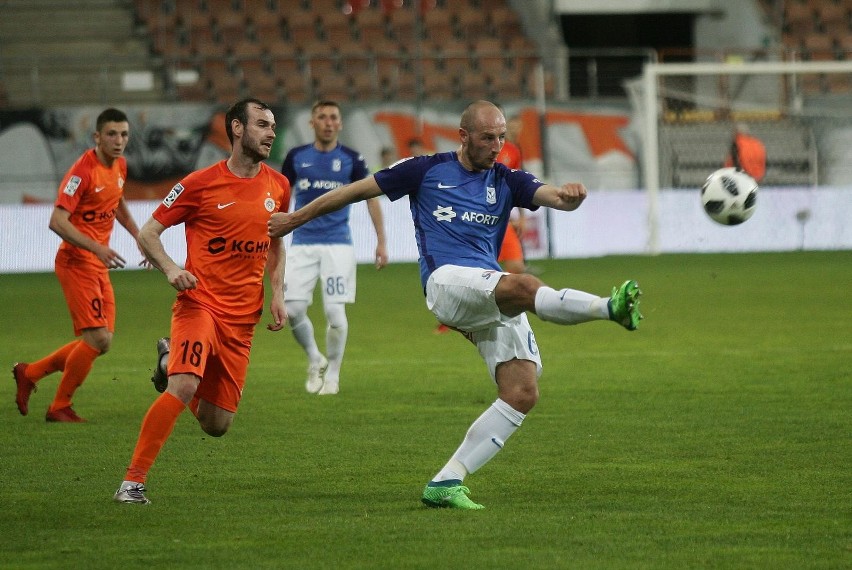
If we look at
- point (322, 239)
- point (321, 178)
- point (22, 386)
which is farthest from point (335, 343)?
point (22, 386)

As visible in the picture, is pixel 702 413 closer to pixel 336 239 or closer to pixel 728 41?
pixel 336 239

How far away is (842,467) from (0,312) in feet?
42.5

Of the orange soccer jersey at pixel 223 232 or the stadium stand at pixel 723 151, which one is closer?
the orange soccer jersey at pixel 223 232

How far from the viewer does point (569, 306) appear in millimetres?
5520

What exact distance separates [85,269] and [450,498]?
4.29m

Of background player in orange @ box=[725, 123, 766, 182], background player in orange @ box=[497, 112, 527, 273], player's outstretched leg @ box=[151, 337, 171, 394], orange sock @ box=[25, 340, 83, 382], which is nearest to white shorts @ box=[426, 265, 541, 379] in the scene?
player's outstretched leg @ box=[151, 337, 171, 394]

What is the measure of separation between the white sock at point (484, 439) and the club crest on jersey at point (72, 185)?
4.15m

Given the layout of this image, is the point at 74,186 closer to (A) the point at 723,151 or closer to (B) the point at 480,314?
(B) the point at 480,314

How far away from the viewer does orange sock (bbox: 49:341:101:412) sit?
9398 mm

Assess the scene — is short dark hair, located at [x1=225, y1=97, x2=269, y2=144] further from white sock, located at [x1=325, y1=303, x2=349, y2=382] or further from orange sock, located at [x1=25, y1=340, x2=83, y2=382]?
white sock, located at [x1=325, y1=303, x2=349, y2=382]

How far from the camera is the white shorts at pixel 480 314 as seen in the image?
6.06 m

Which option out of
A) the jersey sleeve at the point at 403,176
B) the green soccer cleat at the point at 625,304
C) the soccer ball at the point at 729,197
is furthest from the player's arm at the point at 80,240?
the green soccer cleat at the point at 625,304

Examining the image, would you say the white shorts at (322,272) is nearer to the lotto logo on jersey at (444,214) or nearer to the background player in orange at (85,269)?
the background player in orange at (85,269)

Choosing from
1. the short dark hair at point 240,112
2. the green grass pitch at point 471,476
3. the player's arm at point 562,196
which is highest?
the short dark hair at point 240,112
